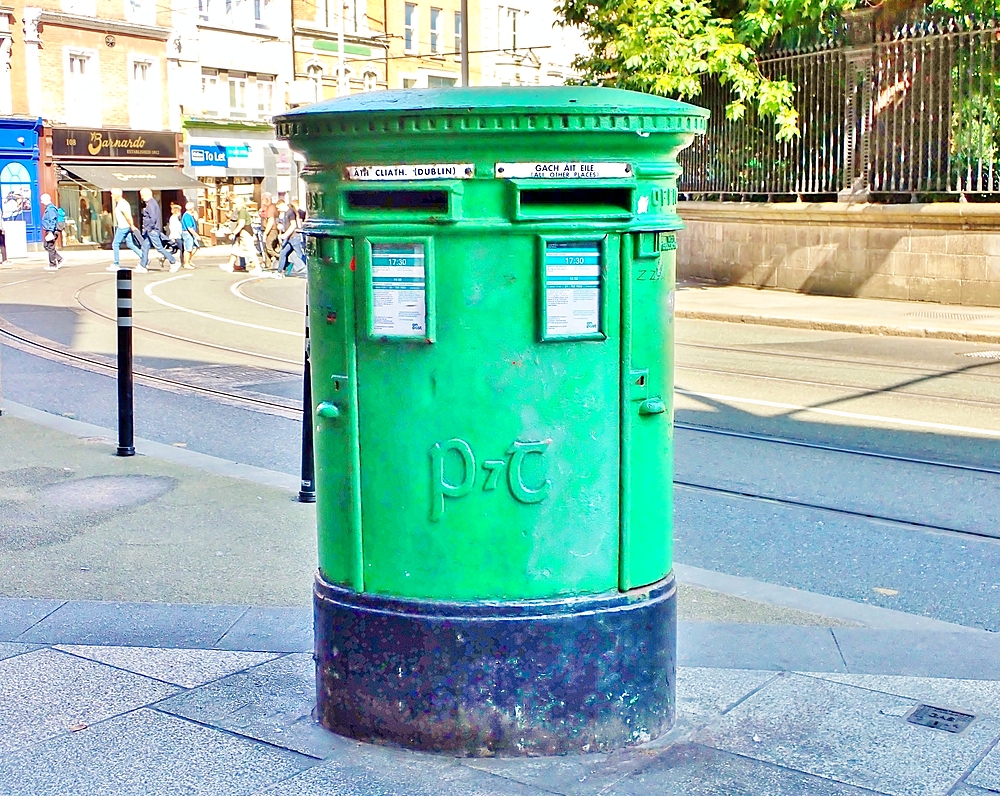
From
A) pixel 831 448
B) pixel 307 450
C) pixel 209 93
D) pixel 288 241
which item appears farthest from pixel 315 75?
pixel 307 450

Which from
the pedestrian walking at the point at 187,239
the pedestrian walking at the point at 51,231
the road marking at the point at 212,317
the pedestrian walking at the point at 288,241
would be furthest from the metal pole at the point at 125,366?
the pedestrian walking at the point at 51,231

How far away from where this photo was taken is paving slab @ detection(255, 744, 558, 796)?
3.33 meters

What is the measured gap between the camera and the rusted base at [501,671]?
3451 millimetres

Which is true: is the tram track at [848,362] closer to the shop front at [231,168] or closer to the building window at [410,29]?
the shop front at [231,168]

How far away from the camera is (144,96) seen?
150 ft

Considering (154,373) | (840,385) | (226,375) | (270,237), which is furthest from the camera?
(270,237)

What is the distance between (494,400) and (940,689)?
177 cm

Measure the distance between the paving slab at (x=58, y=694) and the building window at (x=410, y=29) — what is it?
54.7m

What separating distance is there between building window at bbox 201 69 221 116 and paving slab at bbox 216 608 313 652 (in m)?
45.7

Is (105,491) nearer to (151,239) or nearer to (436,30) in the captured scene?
(151,239)

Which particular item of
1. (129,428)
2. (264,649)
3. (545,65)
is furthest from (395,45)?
(264,649)

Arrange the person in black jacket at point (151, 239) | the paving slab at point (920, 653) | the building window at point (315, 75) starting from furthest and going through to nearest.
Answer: the building window at point (315, 75), the person in black jacket at point (151, 239), the paving slab at point (920, 653)

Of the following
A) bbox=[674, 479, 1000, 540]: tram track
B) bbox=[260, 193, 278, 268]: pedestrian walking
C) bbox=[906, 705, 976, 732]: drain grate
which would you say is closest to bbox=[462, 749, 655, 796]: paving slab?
bbox=[906, 705, 976, 732]: drain grate

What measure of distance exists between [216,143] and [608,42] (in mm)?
30768
